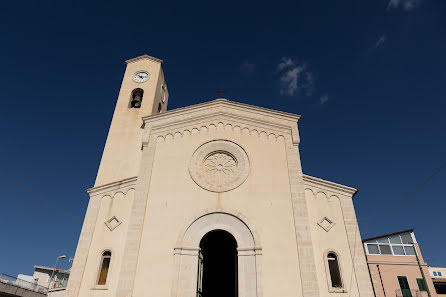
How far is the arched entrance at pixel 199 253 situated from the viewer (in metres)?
11.8

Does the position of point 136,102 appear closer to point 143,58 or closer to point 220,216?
point 143,58

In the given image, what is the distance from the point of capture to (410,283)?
63.4 ft

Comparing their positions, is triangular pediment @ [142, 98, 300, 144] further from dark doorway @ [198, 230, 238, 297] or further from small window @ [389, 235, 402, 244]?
small window @ [389, 235, 402, 244]

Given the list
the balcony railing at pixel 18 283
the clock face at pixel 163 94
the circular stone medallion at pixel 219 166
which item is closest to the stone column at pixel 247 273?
the circular stone medallion at pixel 219 166

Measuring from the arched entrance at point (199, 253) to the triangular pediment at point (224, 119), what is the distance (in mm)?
4799

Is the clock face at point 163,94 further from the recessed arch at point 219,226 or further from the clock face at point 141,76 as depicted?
the recessed arch at point 219,226

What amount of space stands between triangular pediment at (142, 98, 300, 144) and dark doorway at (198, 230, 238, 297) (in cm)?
663

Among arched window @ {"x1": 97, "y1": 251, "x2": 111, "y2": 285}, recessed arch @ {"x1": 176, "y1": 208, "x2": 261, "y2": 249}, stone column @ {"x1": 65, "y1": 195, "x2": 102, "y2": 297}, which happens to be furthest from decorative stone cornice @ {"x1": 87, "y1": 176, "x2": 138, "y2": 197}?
recessed arch @ {"x1": 176, "y1": 208, "x2": 261, "y2": 249}

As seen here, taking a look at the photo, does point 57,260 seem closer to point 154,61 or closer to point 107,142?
point 107,142

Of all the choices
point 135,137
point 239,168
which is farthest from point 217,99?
point 135,137

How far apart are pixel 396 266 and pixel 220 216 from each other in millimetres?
14088

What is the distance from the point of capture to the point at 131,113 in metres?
19.3

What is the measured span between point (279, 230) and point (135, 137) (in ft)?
33.6

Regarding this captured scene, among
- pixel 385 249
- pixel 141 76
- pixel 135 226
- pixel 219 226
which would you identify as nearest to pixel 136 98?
pixel 141 76
